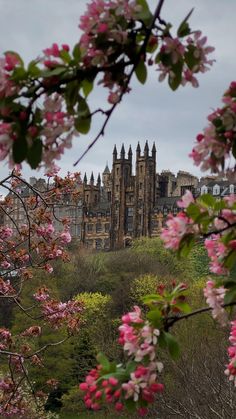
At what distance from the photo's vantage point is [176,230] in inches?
119

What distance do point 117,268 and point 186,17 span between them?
5714 cm

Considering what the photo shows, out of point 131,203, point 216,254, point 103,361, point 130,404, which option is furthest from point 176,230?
point 131,203

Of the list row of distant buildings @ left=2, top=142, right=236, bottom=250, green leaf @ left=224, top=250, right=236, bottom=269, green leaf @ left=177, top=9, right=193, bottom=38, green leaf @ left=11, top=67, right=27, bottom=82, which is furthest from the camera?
row of distant buildings @ left=2, top=142, right=236, bottom=250

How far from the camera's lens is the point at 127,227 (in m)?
102

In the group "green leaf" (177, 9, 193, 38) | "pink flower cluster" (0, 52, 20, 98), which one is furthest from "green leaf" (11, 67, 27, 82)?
"green leaf" (177, 9, 193, 38)

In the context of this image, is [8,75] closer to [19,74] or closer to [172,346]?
[19,74]

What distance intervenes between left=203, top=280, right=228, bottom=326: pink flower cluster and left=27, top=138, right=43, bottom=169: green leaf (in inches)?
38.5

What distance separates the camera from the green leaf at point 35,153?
2.65 meters

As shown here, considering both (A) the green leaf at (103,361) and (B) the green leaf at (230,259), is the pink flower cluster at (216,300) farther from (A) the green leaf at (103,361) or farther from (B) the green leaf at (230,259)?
(A) the green leaf at (103,361)

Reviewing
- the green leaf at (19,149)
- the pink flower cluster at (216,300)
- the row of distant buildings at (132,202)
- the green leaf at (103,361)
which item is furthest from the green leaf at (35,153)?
the row of distant buildings at (132,202)

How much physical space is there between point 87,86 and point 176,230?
25.8 inches

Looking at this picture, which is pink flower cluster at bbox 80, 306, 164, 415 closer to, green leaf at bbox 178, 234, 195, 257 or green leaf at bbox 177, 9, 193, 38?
green leaf at bbox 178, 234, 195, 257

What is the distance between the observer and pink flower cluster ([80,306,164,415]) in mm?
2898

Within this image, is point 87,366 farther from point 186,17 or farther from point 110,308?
point 186,17
